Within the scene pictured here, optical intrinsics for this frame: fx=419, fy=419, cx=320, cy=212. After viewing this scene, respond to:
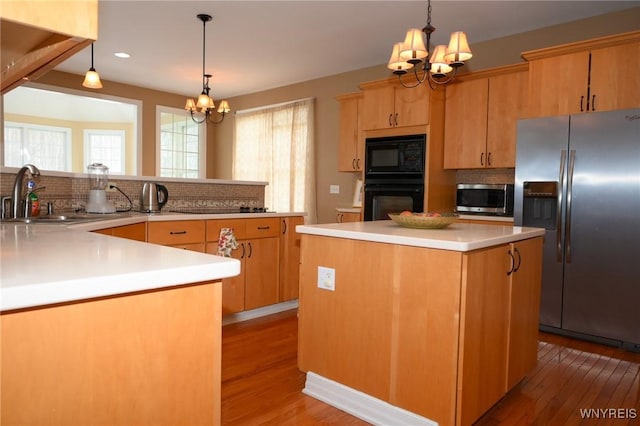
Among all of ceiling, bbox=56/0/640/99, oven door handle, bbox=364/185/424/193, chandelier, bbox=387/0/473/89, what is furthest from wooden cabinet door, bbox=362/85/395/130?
chandelier, bbox=387/0/473/89

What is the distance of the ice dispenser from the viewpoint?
11.0 feet

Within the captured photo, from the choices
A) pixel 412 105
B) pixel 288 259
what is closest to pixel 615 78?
pixel 412 105

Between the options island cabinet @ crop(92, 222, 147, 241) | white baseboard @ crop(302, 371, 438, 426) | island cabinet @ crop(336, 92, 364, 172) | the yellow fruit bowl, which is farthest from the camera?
island cabinet @ crop(336, 92, 364, 172)

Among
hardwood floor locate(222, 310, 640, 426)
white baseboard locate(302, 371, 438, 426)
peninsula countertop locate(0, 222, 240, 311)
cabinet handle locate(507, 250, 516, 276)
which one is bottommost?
hardwood floor locate(222, 310, 640, 426)

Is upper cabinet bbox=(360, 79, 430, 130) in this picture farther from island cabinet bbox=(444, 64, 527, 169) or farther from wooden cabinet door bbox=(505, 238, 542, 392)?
wooden cabinet door bbox=(505, 238, 542, 392)

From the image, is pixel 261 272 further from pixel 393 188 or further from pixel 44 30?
pixel 44 30

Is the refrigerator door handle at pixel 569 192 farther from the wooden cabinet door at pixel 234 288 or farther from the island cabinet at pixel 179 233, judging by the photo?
the island cabinet at pixel 179 233

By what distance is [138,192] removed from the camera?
3523 mm

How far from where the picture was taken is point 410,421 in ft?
6.02

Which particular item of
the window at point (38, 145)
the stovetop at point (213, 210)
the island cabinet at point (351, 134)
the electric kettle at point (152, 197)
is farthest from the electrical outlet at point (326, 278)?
the window at point (38, 145)

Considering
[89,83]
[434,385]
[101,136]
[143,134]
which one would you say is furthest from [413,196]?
[101,136]

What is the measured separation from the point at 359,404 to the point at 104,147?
336 inches

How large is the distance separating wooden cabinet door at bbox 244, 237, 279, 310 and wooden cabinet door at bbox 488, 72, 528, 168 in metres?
2.21

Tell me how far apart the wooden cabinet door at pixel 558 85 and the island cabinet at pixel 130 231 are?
3.16 meters
